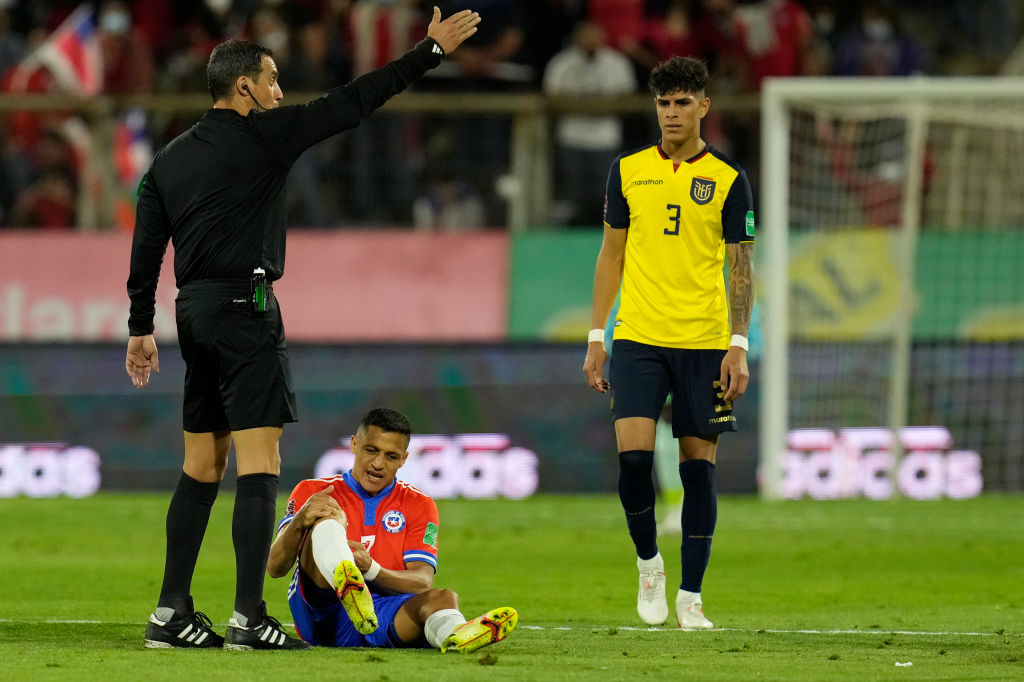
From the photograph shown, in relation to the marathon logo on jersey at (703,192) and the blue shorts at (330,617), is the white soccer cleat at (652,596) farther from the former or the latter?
the marathon logo on jersey at (703,192)

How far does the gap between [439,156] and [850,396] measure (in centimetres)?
423

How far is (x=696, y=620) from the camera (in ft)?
24.2

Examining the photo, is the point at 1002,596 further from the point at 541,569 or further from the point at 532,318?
the point at 532,318

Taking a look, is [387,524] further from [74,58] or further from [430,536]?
[74,58]

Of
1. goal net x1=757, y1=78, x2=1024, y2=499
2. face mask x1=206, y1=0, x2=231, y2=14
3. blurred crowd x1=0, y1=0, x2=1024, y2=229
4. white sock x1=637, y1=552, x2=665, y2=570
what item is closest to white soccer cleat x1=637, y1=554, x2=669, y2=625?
white sock x1=637, y1=552, x2=665, y2=570

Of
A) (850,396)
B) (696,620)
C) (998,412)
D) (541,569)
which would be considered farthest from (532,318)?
(696,620)

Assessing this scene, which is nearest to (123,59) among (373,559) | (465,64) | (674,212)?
(465,64)

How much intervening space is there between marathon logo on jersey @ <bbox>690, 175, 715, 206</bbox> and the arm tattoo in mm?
224

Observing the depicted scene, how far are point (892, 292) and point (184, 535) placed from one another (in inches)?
400

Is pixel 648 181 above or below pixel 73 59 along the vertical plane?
below

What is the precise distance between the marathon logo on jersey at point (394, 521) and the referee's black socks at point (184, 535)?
66 centimetres

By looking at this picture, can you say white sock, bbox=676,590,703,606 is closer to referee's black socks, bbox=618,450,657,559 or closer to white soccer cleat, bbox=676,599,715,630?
white soccer cleat, bbox=676,599,715,630

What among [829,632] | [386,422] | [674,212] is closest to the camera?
[386,422]

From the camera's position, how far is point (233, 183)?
21.3 feet
